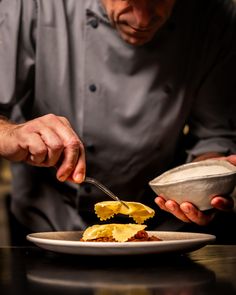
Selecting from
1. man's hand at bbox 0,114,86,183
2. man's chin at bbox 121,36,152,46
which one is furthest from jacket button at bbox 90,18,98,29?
man's hand at bbox 0,114,86,183

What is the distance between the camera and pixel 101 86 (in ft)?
7.06

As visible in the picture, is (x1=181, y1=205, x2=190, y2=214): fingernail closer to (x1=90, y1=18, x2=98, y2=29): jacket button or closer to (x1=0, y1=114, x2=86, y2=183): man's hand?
(x1=0, y1=114, x2=86, y2=183): man's hand

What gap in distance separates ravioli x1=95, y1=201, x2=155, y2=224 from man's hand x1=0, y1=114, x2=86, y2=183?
0.08 m

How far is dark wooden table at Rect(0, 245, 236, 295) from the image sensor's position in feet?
3.40

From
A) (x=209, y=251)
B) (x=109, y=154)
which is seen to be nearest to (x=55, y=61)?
(x=109, y=154)

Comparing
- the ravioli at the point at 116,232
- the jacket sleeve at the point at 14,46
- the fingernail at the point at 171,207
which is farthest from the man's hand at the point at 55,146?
the jacket sleeve at the point at 14,46

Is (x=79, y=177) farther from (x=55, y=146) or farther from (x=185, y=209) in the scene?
(x=185, y=209)

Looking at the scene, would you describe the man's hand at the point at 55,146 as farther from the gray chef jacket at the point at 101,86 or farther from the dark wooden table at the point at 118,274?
the gray chef jacket at the point at 101,86

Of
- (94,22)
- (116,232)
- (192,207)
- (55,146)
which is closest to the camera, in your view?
(116,232)

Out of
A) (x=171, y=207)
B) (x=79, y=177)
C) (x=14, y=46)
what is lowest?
(x=171, y=207)

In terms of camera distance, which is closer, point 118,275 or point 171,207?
point 118,275

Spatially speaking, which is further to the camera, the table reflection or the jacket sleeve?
the jacket sleeve

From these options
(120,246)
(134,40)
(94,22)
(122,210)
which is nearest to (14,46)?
(94,22)

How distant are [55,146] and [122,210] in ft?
0.70
